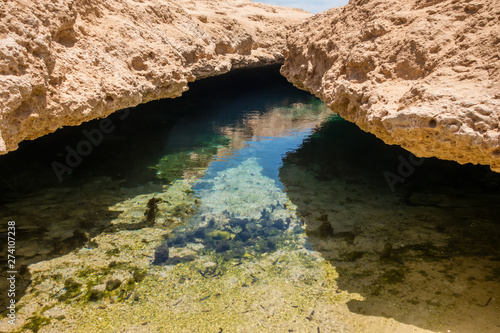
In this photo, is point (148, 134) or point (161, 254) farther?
point (148, 134)

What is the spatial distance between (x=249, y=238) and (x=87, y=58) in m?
3.08

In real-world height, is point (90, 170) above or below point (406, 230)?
above

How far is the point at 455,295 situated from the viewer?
11.9 ft

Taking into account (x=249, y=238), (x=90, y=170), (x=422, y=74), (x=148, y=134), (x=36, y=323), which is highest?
(x=422, y=74)

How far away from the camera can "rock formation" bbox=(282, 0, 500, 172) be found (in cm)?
319

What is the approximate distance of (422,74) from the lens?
13.3ft

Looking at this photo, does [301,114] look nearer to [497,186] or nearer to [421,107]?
[497,186]

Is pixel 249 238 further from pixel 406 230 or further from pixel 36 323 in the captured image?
pixel 36 323

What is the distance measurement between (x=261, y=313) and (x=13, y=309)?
241 cm

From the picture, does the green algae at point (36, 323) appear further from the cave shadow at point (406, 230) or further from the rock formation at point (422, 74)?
the rock formation at point (422, 74)

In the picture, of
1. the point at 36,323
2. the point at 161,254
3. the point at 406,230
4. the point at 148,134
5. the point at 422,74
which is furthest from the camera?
the point at 148,134

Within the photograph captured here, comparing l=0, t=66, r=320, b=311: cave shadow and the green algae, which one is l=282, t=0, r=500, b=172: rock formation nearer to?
l=0, t=66, r=320, b=311: cave shadow

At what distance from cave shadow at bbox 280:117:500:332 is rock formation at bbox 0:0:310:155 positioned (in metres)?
2.89

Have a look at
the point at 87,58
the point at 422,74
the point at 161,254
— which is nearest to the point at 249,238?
the point at 161,254
